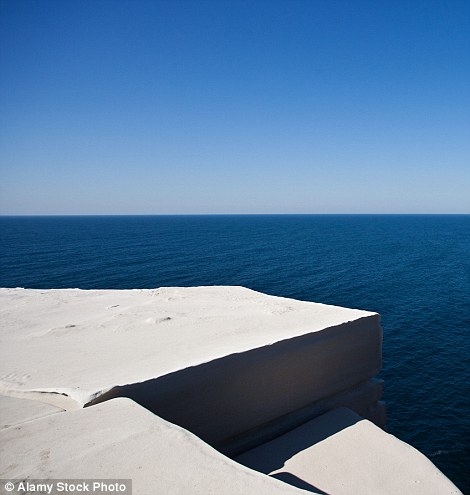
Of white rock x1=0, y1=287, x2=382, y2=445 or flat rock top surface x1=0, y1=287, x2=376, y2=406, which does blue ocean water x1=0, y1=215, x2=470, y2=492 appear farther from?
flat rock top surface x1=0, y1=287, x2=376, y2=406

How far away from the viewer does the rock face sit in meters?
5.08

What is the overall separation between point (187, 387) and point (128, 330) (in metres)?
4.06

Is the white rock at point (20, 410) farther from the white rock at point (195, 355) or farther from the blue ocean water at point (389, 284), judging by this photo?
the blue ocean water at point (389, 284)

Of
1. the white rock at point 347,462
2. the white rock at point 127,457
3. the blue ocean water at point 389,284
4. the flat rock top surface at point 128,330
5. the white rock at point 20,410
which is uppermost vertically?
the white rock at point 127,457

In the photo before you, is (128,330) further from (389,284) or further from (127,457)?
(389,284)

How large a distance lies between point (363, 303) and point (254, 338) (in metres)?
26.1

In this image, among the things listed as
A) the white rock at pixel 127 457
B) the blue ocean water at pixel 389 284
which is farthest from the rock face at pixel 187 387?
the blue ocean water at pixel 389 284

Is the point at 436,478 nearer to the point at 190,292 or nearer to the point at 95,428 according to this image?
the point at 95,428

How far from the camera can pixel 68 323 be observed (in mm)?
12445

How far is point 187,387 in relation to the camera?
8.43 metres

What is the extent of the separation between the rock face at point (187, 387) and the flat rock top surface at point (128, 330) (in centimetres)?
6

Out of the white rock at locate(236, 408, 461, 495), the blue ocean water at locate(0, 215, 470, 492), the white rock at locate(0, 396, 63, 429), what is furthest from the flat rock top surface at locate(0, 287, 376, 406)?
the blue ocean water at locate(0, 215, 470, 492)

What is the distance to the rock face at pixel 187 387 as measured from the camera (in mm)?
5078

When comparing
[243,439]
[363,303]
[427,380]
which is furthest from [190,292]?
[363,303]
